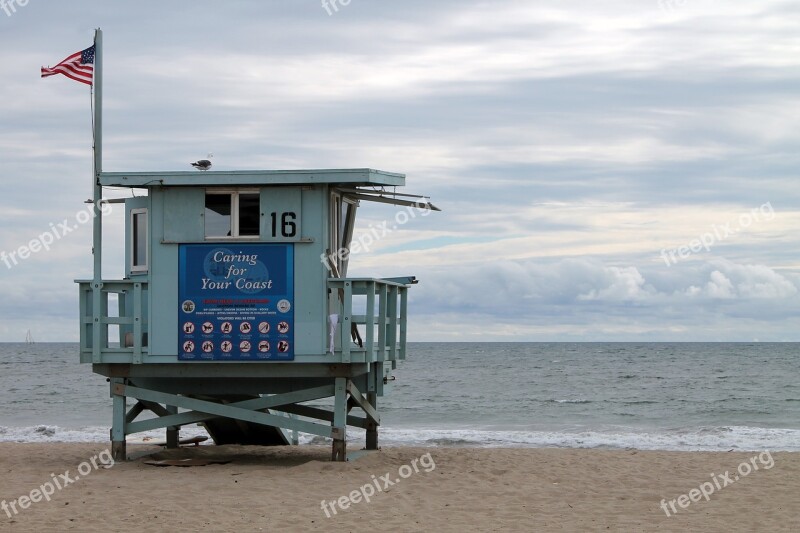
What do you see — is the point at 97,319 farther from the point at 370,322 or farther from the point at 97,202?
the point at 370,322

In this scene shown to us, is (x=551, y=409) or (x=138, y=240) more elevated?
(x=138, y=240)

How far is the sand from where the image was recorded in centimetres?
1120

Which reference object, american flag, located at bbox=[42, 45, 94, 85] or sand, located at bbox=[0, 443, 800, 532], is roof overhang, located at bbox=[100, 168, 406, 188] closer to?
american flag, located at bbox=[42, 45, 94, 85]

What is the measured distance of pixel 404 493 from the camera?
42.9 feet

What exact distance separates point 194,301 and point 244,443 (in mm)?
5153

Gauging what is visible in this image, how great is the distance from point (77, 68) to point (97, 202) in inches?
81.4

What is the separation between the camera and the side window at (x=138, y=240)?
1506cm

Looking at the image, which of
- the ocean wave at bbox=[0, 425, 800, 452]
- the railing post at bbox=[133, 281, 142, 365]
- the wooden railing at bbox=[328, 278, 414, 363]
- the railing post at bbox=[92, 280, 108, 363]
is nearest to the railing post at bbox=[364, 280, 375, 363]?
the wooden railing at bbox=[328, 278, 414, 363]

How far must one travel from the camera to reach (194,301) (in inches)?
573

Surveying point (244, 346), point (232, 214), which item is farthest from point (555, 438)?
point (232, 214)

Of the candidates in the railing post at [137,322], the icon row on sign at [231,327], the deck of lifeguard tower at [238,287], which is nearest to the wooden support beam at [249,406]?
the deck of lifeguard tower at [238,287]

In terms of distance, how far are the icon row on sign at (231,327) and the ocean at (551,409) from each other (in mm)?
9563

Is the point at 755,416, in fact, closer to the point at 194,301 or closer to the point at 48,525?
the point at 194,301

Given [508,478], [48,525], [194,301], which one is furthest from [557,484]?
[48,525]
